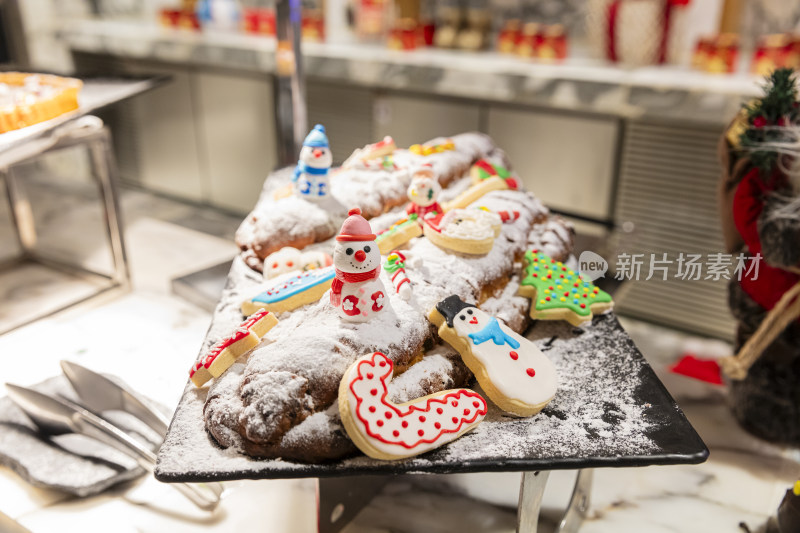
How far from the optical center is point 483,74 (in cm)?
227

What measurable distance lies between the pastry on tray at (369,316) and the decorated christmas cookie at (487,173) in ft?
0.17

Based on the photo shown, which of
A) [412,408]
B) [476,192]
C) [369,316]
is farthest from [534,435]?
[476,192]

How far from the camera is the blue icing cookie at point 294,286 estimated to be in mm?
1081

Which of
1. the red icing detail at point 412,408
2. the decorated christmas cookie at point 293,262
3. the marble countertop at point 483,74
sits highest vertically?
the marble countertop at point 483,74

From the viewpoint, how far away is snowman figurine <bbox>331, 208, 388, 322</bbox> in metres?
0.92

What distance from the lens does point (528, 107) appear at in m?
2.28

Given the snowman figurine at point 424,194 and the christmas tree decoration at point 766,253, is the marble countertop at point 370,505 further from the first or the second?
the snowman figurine at point 424,194

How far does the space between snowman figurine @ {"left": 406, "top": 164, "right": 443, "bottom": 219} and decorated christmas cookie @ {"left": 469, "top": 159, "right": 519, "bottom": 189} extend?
0.25 m

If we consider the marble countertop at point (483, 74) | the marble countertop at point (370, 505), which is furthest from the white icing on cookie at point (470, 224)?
the marble countertop at point (483, 74)

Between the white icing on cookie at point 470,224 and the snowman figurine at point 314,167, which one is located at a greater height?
the snowman figurine at point 314,167

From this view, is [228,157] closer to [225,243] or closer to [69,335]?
[225,243]

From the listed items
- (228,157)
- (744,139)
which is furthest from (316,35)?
(744,139)

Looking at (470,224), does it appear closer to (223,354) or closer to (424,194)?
(424,194)

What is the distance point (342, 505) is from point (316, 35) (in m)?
2.23
